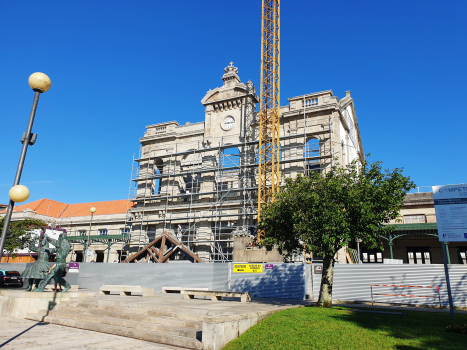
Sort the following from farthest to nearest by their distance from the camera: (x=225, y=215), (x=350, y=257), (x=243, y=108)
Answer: (x=243, y=108), (x=225, y=215), (x=350, y=257)

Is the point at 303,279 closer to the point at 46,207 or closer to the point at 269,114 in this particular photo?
the point at 269,114

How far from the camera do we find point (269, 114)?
31.6 m

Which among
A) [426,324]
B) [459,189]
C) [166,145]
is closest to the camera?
[426,324]

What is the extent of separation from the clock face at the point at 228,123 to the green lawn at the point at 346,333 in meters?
25.5

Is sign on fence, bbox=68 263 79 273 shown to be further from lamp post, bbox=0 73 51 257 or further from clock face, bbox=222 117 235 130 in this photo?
lamp post, bbox=0 73 51 257

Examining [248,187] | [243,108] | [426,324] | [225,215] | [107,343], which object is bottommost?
[107,343]

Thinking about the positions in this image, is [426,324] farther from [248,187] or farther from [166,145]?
[166,145]

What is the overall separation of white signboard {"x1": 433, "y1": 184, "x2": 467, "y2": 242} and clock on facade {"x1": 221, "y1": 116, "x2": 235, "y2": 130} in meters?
23.8

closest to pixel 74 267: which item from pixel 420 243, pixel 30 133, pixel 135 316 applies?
pixel 135 316

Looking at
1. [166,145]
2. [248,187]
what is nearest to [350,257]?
[248,187]

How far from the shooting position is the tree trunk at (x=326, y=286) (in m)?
13.0

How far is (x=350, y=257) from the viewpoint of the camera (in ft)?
89.4

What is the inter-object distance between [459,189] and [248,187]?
20.0m

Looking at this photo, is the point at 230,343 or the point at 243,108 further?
the point at 243,108
